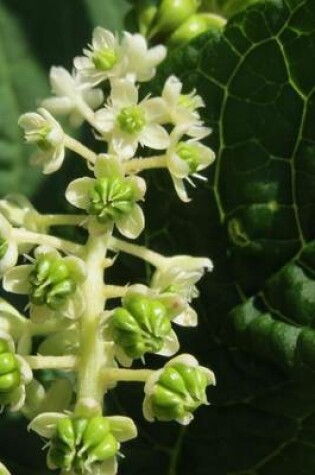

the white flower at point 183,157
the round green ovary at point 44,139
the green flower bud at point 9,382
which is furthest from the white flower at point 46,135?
the green flower bud at point 9,382

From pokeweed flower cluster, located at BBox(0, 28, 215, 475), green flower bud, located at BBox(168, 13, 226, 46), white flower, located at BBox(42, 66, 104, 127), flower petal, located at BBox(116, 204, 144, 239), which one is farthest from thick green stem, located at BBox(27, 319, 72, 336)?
green flower bud, located at BBox(168, 13, 226, 46)

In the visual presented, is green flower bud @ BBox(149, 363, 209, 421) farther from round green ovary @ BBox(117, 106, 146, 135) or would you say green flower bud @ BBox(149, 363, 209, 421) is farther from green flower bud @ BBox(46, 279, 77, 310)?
round green ovary @ BBox(117, 106, 146, 135)

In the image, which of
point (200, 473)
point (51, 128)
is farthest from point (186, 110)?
point (200, 473)

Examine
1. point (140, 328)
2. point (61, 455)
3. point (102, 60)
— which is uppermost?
point (102, 60)

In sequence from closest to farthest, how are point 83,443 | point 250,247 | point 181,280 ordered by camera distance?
point 83,443 < point 181,280 < point 250,247

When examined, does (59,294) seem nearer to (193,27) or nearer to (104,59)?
(104,59)

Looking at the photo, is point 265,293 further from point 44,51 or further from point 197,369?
point 44,51

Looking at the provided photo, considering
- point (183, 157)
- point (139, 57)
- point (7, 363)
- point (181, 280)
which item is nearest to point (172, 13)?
point (139, 57)

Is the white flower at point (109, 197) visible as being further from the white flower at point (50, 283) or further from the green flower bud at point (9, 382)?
the green flower bud at point (9, 382)
